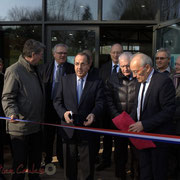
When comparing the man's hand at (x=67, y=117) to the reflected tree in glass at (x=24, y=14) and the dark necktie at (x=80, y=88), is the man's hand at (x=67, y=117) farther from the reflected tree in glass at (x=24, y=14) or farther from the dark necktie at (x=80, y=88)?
the reflected tree in glass at (x=24, y=14)

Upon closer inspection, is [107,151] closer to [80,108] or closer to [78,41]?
[80,108]

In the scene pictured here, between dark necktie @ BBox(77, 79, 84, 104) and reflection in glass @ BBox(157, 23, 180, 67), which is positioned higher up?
reflection in glass @ BBox(157, 23, 180, 67)

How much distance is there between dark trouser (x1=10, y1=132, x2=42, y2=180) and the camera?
111 inches

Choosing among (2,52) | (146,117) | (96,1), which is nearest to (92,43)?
(96,1)

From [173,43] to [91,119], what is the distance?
3.41 meters

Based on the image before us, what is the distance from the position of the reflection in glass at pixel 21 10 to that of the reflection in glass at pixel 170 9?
304cm

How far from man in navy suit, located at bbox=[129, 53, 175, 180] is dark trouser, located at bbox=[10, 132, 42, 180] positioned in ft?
4.48

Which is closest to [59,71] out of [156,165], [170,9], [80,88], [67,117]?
[80,88]

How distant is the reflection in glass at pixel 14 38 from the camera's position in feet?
19.6

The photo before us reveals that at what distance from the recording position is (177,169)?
139 inches

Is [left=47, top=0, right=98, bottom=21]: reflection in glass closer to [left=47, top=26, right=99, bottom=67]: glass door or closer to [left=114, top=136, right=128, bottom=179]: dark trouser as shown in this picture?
[left=47, top=26, right=99, bottom=67]: glass door

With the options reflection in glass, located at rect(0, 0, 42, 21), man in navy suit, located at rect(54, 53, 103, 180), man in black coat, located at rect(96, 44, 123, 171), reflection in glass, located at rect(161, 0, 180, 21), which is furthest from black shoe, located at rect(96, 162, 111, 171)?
reflection in glass, located at rect(0, 0, 42, 21)

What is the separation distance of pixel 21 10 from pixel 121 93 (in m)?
4.16

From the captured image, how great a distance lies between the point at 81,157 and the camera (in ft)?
9.25
